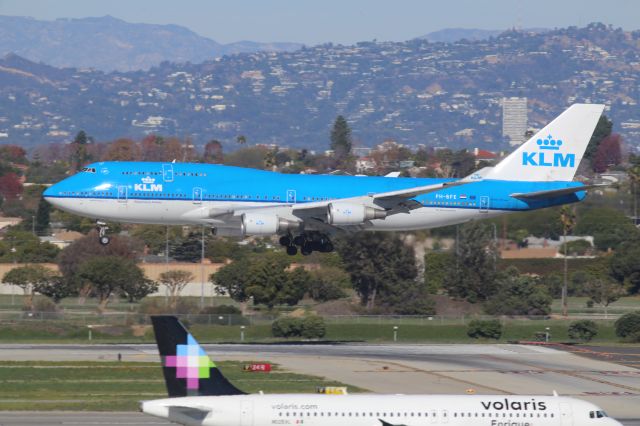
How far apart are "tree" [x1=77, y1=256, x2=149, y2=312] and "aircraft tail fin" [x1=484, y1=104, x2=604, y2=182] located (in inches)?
1662

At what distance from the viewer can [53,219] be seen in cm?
16725

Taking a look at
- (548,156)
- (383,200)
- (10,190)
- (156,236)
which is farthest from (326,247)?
(10,190)

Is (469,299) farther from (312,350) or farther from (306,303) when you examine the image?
(312,350)

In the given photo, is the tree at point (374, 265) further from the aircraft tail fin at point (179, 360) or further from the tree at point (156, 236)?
the aircraft tail fin at point (179, 360)

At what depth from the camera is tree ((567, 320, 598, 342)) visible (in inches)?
3497

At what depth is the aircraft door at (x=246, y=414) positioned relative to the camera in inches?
1662

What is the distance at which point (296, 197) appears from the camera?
71750mm

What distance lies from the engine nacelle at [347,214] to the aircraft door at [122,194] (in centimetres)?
1087

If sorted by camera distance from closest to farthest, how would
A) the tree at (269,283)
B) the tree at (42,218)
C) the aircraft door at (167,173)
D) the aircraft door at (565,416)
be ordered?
the aircraft door at (565,416), the aircraft door at (167,173), the tree at (269,283), the tree at (42,218)

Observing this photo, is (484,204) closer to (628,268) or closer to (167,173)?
(167,173)

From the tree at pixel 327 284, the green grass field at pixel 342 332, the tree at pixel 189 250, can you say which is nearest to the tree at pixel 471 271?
the tree at pixel 327 284

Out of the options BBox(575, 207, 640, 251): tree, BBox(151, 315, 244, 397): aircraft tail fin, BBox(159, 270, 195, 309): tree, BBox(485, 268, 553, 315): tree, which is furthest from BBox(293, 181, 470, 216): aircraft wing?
BBox(575, 207, 640, 251): tree

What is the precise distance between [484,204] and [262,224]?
1324cm

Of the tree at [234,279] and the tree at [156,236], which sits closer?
the tree at [234,279]
